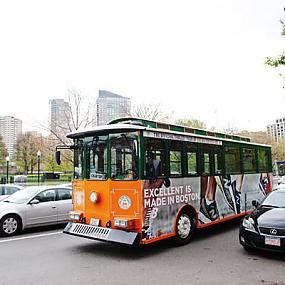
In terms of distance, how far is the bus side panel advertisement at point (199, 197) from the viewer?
22.1 ft

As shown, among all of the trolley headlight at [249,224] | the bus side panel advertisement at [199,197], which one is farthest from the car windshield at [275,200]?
the bus side panel advertisement at [199,197]

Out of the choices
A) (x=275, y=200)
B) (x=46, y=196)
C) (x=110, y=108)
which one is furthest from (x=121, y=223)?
(x=110, y=108)

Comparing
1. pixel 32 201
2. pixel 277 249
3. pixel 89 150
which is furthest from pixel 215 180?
pixel 32 201

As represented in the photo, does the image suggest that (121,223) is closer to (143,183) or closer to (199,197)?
(143,183)

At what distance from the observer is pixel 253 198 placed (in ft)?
36.5

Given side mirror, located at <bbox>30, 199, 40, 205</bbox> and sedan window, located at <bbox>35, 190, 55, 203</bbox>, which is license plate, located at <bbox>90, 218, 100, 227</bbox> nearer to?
side mirror, located at <bbox>30, 199, 40, 205</bbox>

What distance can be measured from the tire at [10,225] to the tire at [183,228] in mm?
4836

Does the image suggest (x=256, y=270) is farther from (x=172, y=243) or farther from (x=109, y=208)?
(x=109, y=208)

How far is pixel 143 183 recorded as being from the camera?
6.58 m

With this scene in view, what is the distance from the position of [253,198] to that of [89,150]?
6731mm

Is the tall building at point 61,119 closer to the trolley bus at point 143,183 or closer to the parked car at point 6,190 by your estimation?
the parked car at point 6,190

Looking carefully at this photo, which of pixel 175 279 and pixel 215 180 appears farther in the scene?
pixel 215 180

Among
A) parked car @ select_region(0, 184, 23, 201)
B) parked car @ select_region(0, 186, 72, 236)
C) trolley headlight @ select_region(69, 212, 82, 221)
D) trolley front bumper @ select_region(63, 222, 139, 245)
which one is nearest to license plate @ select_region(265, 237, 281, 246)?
trolley front bumper @ select_region(63, 222, 139, 245)

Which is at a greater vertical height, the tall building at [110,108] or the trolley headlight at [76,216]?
the tall building at [110,108]
